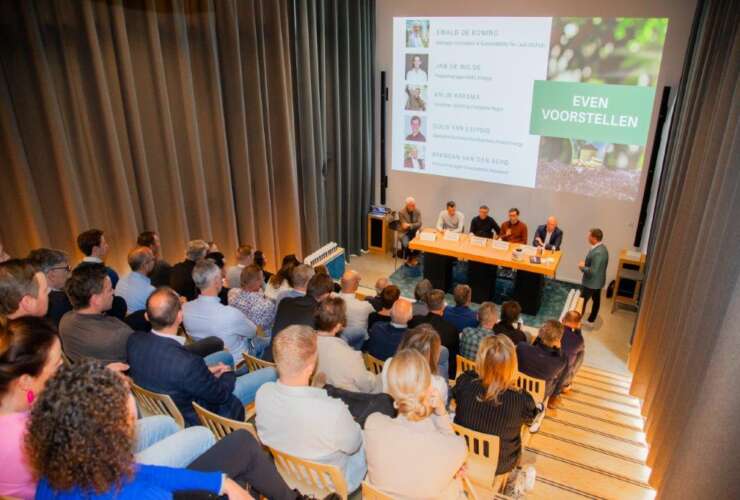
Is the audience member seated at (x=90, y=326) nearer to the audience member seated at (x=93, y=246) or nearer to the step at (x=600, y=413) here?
the audience member seated at (x=93, y=246)

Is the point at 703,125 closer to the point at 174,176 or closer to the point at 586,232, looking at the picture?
the point at 586,232

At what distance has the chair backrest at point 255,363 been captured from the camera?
3.41 meters

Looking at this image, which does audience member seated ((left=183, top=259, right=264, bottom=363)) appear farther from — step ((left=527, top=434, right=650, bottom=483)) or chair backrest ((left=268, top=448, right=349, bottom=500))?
step ((left=527, top=434, right=650, bottom=483))

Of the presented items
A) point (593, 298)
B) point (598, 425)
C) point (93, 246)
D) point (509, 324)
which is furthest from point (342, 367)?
point (593, 298)

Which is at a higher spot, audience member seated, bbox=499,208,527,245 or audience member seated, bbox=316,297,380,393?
audience member seated, bbox=316,297,380,393

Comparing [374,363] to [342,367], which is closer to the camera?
[342,367]

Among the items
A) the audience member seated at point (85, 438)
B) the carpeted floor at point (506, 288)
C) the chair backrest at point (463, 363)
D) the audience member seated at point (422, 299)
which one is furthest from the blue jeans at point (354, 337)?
the carpeted floor at point (506, 288)

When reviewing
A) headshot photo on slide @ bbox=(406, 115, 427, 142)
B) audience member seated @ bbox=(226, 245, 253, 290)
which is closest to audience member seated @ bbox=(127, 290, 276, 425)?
audience member seated @ bbox=(226, 245, 253, 290)

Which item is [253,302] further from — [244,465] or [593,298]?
[593,298]

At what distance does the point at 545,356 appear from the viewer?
156 inches

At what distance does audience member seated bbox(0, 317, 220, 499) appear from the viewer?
1.92m

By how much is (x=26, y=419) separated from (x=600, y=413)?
14.5 ft

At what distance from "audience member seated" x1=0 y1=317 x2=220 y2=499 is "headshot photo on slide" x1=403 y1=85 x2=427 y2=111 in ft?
23.3

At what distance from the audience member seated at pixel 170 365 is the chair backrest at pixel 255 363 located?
457mm
